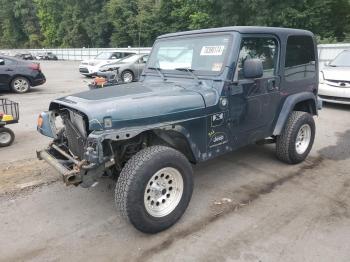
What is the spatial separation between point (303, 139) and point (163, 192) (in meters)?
2.89

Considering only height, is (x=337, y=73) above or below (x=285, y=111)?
above

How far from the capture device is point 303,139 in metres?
5.57

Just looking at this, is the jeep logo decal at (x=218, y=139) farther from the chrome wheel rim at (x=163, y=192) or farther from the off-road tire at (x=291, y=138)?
the off-road tire at (x=291, y=138)

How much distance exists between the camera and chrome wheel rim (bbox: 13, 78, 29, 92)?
42.9ft

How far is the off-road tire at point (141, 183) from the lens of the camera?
3273 millimetres

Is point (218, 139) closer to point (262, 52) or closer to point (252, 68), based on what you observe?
point (252, 68)

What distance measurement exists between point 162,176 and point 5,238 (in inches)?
66.0

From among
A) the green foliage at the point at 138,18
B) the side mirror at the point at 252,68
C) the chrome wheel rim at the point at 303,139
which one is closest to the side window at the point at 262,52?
the side mirror at the point at 252,68

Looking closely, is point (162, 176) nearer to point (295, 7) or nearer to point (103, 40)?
point (295, 7)

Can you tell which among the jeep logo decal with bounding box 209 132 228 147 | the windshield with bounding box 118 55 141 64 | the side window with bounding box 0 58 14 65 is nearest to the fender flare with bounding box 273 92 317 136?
the jeep logo decal with bounding box 209 132 228 147

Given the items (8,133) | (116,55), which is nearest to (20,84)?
(8,133)

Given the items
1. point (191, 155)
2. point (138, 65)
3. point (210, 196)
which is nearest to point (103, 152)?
point (191, 155)

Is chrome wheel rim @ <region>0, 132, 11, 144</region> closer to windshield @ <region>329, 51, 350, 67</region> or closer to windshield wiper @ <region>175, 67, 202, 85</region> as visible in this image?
windshield wiper @ <region>175, 67, 202, 85</region>

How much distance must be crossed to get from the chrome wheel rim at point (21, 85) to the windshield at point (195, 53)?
9709 millimetres
